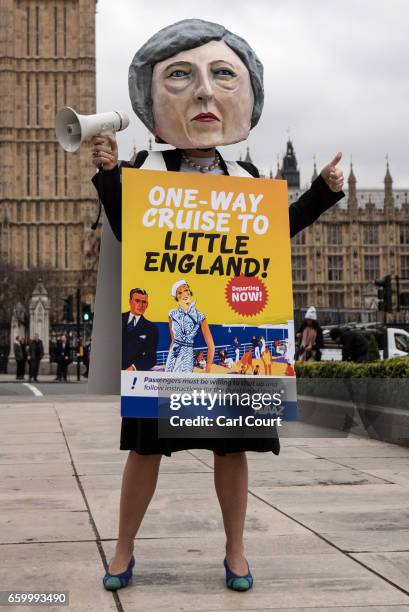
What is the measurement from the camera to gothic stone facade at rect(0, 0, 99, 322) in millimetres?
74438

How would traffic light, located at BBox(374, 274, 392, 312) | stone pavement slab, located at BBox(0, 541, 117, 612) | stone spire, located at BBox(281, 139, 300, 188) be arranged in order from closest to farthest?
1. stone pavement slab, located at BBox(0, 541, 117, 612)
2. traffic light, located at BBox(374, 274, 392, 312)
3. stone spire, located at BBox(281, 139, 300, 188)

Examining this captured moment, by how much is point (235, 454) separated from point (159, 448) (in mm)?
294

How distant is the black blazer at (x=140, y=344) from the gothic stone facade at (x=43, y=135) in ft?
234

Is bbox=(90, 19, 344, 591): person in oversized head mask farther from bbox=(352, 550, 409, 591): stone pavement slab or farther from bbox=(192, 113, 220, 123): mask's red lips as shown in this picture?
bbox=(352, 550, 409, 591): stone pavement slab

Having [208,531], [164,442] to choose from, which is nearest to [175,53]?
[164,442]

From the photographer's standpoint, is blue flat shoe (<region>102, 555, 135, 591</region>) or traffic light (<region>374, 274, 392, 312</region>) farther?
traffic light (<region>374, 274, 392, 312</region>)

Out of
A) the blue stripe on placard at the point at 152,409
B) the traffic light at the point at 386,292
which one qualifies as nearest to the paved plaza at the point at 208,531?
the blue stripe on placard at the point at 152,409

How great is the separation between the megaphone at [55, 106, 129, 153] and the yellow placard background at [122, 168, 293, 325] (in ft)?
0.60

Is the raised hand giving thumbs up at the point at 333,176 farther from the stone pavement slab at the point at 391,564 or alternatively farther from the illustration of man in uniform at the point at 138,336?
the stone pavement slab at the point at 391,564

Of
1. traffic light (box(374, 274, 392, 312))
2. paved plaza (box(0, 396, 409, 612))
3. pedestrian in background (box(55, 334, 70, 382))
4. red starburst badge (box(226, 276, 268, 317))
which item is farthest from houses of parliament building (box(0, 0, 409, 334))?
red starburst badge (box(226, 276, 268, 317))

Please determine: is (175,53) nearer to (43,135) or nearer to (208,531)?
(208,531)

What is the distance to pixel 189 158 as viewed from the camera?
384cm

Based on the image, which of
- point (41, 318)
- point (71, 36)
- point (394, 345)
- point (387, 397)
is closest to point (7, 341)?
point (41, 318)

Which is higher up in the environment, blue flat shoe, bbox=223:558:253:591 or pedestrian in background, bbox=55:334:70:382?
pedestrian in background, bbox=55:334:70:382
